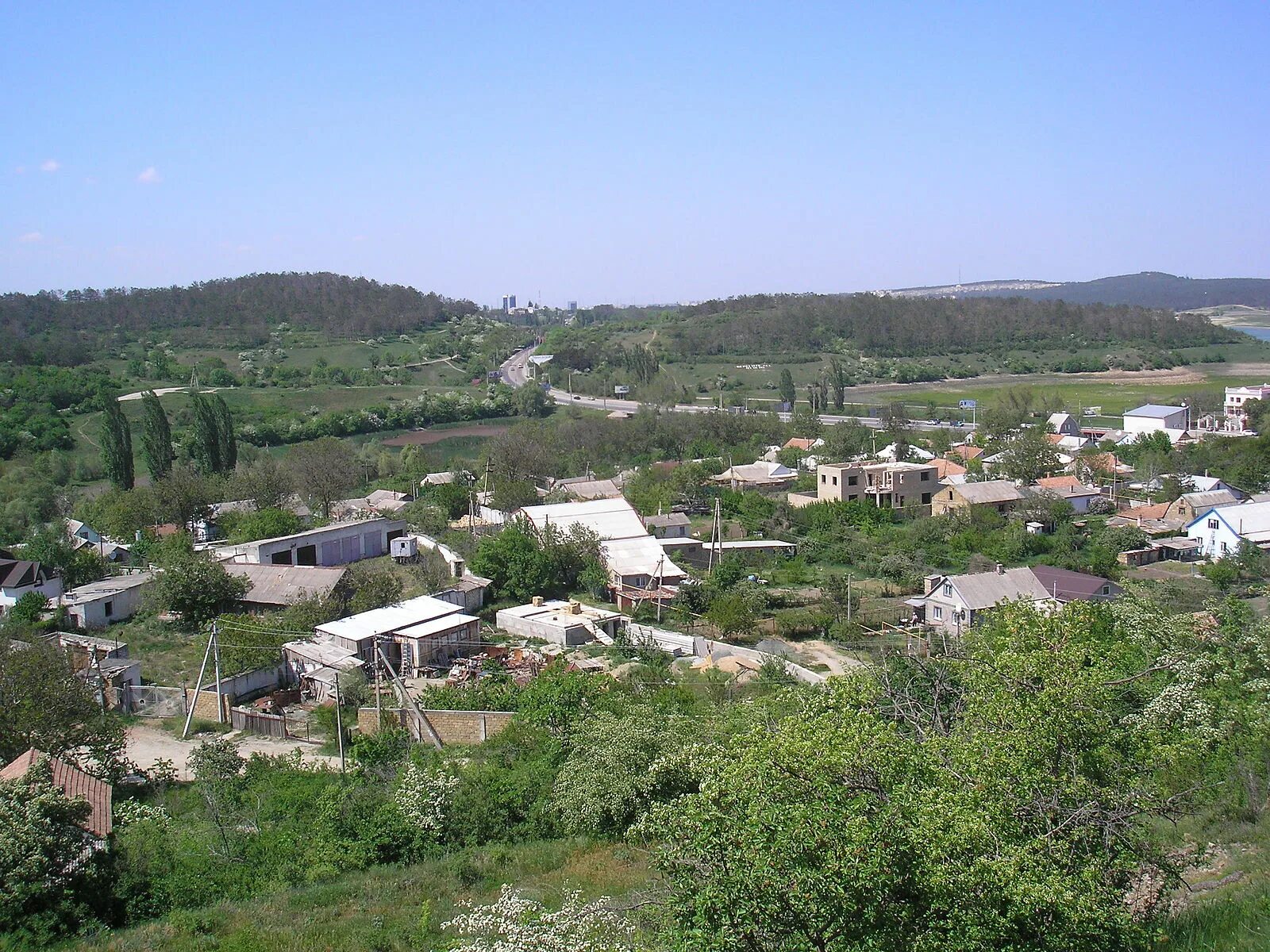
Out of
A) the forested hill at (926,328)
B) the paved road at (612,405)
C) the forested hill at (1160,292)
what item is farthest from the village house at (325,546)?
the forested hill at (1160,292)

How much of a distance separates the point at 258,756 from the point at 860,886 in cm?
775

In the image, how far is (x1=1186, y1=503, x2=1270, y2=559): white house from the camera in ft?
65.2

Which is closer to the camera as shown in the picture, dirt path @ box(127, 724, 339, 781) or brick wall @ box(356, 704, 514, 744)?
dirt path @ box(127, 724, 339, 781)

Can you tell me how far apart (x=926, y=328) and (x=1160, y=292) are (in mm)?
123229

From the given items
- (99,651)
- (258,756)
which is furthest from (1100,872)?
(99,651)

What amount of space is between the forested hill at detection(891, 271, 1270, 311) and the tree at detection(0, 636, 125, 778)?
14424 cm

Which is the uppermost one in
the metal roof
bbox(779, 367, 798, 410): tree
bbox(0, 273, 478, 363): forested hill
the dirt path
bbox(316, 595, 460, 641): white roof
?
bbox(0, 273, 478, 363): forested hill

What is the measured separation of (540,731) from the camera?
10594 millimetres

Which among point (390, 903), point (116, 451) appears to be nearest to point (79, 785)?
point (390, 903)

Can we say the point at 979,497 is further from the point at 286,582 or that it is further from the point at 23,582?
the point at 23,582

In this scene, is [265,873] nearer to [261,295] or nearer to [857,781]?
[857,781]

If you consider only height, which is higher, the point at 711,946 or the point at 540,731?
the point at 711,946

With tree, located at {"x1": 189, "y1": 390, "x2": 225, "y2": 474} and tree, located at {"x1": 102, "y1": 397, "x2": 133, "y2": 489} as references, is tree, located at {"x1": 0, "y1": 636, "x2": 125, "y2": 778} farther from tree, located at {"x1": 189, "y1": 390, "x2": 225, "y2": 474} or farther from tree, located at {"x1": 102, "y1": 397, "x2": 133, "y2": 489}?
tree, located at {"x1": 189, "y1": 390, "x2": 225, "y2": 474}

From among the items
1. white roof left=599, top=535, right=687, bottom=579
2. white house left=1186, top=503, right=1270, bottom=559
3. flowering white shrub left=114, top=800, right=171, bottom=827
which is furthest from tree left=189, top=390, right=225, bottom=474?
white house left=1186, top=503, right=1270, bottom=559
